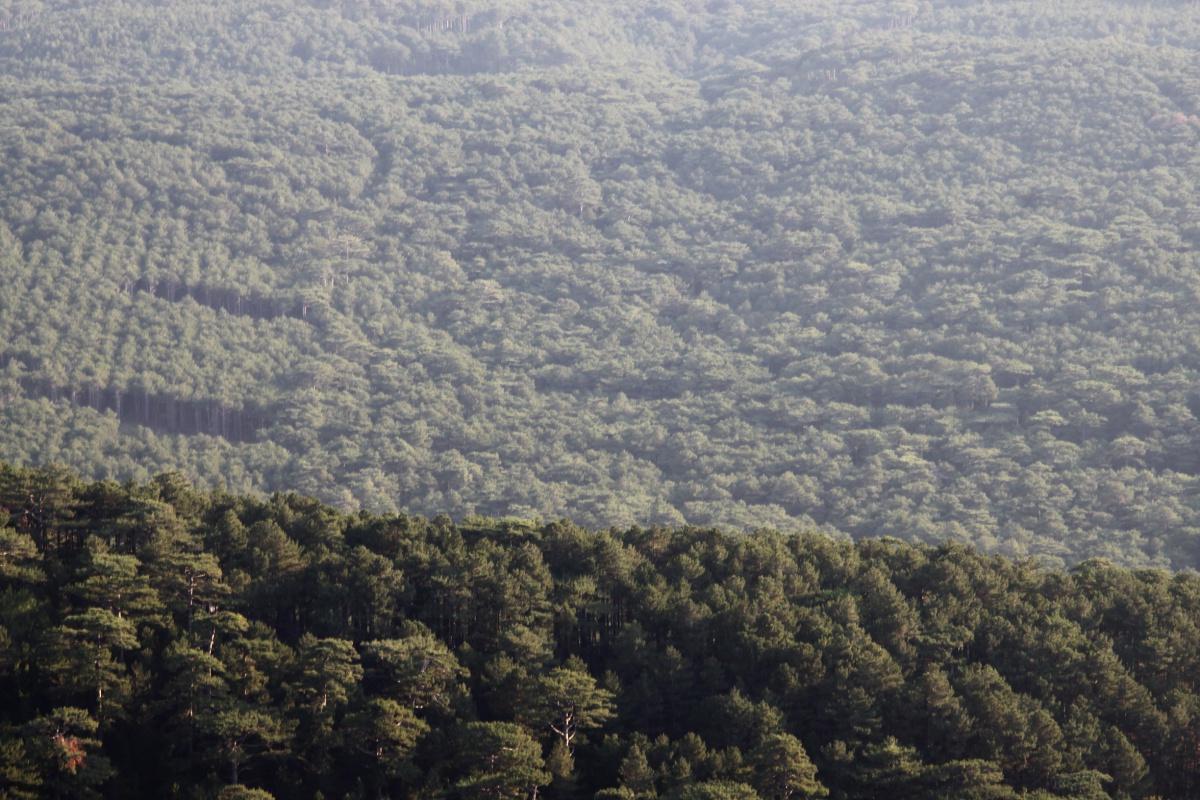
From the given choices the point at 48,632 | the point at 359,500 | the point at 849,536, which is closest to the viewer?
the point at 48,632

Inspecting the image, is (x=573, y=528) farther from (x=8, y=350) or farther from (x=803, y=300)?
(x=803, y=300)

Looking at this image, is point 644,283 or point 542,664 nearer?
point 542,664

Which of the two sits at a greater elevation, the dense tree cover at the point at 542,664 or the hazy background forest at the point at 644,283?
the dense tree cover at the point at 542,664

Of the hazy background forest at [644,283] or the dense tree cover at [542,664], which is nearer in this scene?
the dense tree cover at [542,664]

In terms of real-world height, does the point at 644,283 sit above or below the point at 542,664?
below

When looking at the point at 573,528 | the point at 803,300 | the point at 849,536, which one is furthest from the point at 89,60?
the point at 573,528
